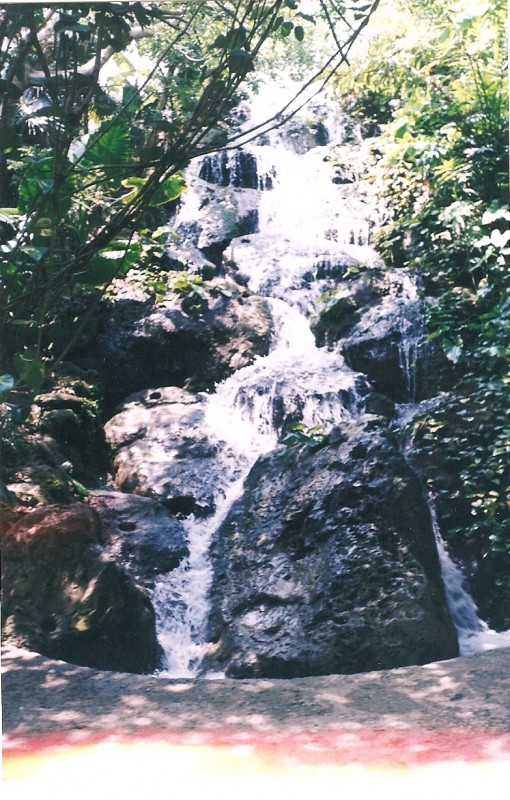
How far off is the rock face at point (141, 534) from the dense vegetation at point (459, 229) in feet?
5.08

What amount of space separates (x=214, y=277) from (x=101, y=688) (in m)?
4.20

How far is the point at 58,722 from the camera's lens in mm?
2613

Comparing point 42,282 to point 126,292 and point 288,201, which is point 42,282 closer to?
point 126,292

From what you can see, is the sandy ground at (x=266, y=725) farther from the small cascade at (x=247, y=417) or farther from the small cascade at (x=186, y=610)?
the small cascade at (x=247, y=417)

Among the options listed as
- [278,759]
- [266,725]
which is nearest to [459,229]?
[266,725]

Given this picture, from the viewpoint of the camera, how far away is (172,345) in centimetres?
583

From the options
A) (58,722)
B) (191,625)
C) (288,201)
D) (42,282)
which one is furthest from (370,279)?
(58,722)

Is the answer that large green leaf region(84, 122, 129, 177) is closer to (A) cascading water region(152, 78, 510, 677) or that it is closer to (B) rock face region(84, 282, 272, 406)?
(B) rock face region(84, 282, 272, 406)

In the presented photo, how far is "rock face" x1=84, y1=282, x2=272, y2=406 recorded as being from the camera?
5.73 m

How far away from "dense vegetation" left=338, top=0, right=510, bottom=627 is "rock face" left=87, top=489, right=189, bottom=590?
5.08 ft

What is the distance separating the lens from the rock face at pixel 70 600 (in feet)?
11.2

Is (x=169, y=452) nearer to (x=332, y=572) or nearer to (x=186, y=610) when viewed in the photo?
(x=186, y=610)

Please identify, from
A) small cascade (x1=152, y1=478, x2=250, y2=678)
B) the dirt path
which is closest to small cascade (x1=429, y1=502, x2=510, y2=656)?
the dirt path

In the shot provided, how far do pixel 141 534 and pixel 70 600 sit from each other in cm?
76
